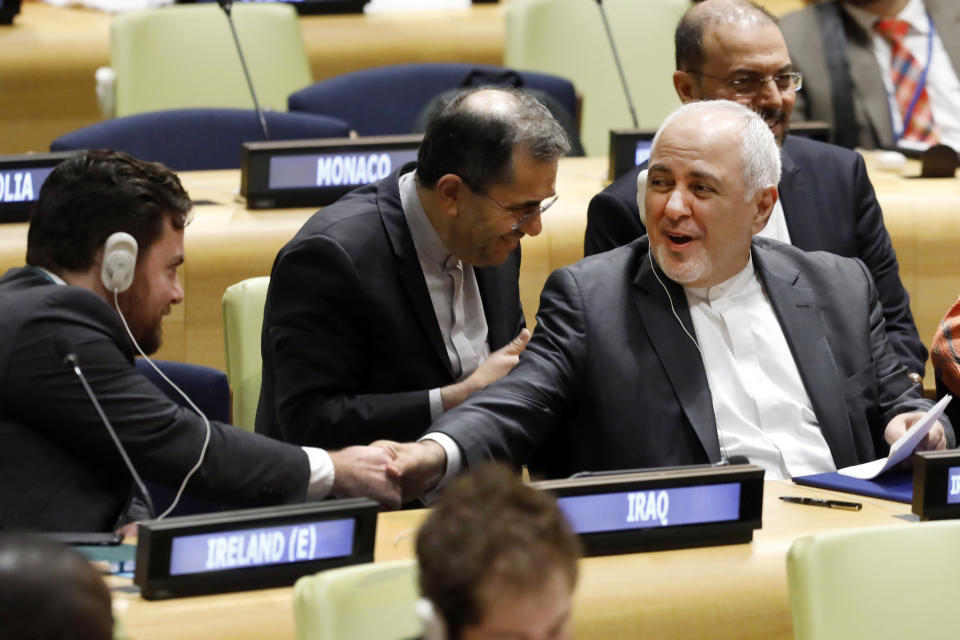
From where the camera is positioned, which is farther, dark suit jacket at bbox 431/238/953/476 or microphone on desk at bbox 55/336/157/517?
dark suit jacket at bbox 431/238/953/476

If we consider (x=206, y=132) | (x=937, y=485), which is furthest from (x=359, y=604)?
(x=206, y=132)

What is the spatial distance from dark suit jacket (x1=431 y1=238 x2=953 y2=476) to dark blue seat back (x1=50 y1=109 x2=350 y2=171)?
191cm

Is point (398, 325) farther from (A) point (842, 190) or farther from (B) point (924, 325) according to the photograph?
(B) point (924, 325)

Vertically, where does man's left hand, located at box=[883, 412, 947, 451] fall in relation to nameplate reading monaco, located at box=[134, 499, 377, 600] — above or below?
below

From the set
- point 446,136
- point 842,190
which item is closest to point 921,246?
point 842,190

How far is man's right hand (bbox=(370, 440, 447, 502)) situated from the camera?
8.36 feet

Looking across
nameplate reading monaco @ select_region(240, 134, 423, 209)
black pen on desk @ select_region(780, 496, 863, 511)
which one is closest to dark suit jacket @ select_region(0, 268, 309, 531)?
black pen on desk @ select_region(780, 496, 863, 511)

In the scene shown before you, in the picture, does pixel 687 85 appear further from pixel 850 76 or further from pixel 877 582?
pixel 877 582

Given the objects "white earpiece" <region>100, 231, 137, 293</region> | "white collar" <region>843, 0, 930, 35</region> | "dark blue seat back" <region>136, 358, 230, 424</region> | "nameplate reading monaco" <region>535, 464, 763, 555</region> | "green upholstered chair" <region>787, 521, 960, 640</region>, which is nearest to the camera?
"green upholstered chair" <region>787, 521, 960, 640</region>

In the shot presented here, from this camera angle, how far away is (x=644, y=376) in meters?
2.77

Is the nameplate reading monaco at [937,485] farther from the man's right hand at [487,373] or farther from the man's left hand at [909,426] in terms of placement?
the man's right hand at [487,373]

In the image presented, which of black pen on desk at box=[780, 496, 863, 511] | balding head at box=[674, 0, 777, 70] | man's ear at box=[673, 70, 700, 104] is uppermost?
balding head at box=[674, 0, 777, 70]

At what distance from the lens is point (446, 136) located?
2.95 meters

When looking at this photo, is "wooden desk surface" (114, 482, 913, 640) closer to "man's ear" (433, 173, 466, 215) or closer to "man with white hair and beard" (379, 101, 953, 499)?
"man with white hair and beard" (379, 101, 953, 499)
